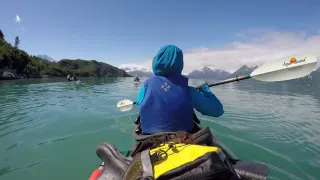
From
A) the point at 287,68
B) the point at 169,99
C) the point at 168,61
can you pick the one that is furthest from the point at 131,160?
the point at 287,68

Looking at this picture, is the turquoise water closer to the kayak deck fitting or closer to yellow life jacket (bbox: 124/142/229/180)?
the kayak deck fitting

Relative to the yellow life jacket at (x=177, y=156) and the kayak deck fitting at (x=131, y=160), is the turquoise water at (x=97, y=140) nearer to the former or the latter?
the kayak deck fitting at (x=131, y=160)

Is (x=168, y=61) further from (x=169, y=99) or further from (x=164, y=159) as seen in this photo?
(x=164, y=159)

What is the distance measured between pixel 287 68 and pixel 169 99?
437 cm

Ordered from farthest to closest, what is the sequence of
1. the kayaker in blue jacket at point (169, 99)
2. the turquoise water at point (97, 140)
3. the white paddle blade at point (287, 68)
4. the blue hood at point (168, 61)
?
the white paddle blade at point (287, 68)
the turquoise water at point (97, 140)
the blue hood at point (168, 61)
the kayaker in blue jacket at point (169, 99)

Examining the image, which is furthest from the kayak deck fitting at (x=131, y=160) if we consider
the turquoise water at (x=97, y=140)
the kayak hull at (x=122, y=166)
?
the turquoise water at (x=97, y=140)

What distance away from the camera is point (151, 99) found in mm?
3326

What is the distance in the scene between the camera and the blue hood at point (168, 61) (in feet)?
11.3

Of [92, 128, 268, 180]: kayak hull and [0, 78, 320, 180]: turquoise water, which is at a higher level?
[92, 128, 268, 180]: kayak hull

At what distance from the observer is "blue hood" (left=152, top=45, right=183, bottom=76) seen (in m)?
3.43

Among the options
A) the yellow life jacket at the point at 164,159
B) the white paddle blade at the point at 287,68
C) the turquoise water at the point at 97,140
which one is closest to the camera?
the yellow life jacket at the point at 164,159

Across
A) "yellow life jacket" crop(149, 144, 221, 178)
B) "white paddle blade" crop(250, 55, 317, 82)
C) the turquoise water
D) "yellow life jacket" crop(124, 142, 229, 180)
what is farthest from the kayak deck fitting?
"white paddle blade" crop(250, 55, 317, 82)

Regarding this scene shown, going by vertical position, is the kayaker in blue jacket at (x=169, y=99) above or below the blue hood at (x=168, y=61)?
below

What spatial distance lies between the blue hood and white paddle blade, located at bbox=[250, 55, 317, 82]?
3803mm
